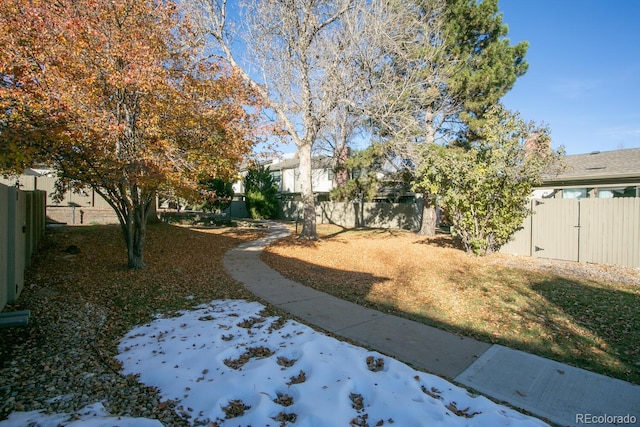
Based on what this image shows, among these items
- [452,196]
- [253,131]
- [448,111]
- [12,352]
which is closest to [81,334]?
[12,352]

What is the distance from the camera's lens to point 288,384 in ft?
10.3

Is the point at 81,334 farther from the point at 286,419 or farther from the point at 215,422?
the point at 286,419

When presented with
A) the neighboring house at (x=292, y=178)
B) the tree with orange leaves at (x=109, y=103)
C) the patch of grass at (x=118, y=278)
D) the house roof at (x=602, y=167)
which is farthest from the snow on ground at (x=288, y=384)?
the neighboring house at (x=292, y=178)

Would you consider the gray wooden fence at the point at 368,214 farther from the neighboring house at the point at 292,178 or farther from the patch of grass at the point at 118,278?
the patch of grass at the point at 118,278

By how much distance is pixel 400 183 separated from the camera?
1928cm

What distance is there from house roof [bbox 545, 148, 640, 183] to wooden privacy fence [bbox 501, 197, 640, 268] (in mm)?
3912

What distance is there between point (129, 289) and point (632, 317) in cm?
857

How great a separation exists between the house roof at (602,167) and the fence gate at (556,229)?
12.5 ft

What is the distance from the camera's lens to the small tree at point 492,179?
10148mm

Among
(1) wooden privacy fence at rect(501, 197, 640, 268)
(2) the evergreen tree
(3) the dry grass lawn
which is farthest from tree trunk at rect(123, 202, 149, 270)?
(2) the evergreen tree

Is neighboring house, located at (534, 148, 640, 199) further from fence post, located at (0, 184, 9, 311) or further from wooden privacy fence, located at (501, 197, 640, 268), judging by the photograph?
fence post, located at (0, 184, 9, 311)

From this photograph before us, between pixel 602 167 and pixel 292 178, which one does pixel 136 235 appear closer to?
pixel 602 167

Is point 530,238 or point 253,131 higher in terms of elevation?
point 253,131

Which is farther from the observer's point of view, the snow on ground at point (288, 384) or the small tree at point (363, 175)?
the small tree at point (363, 175)
